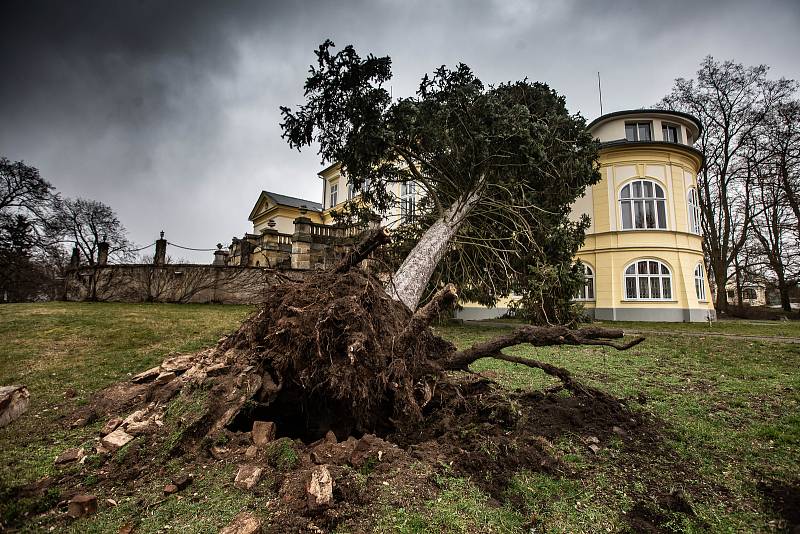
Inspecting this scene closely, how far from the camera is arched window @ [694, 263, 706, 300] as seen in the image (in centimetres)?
1727

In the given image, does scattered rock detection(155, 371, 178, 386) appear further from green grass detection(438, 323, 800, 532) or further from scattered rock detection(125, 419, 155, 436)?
green grass detection(438, 323, 800, 532)

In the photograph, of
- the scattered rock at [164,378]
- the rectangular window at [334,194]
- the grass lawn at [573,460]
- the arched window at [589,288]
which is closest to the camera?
the grass lawn at [573,460]

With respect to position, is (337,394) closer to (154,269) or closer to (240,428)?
(240,428)

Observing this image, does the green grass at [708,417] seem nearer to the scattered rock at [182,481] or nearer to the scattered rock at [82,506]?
the scattered rock at [182,481]

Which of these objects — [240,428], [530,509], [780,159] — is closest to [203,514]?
[240,428]

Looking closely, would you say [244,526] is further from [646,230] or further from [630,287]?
[646,230]

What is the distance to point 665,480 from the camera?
2.45 metres

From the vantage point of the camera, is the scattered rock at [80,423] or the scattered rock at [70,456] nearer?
the scattered rock at [70,456]

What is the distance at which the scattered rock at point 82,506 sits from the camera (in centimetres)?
212

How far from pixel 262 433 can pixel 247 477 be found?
560 mm

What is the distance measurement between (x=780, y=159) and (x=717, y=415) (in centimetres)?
2289

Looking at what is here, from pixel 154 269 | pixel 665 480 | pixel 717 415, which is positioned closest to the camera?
pixel 665 480

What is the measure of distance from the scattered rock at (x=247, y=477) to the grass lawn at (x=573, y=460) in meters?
0.05

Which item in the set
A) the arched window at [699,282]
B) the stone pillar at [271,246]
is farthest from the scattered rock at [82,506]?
Answer: the arched window at [699,282]
